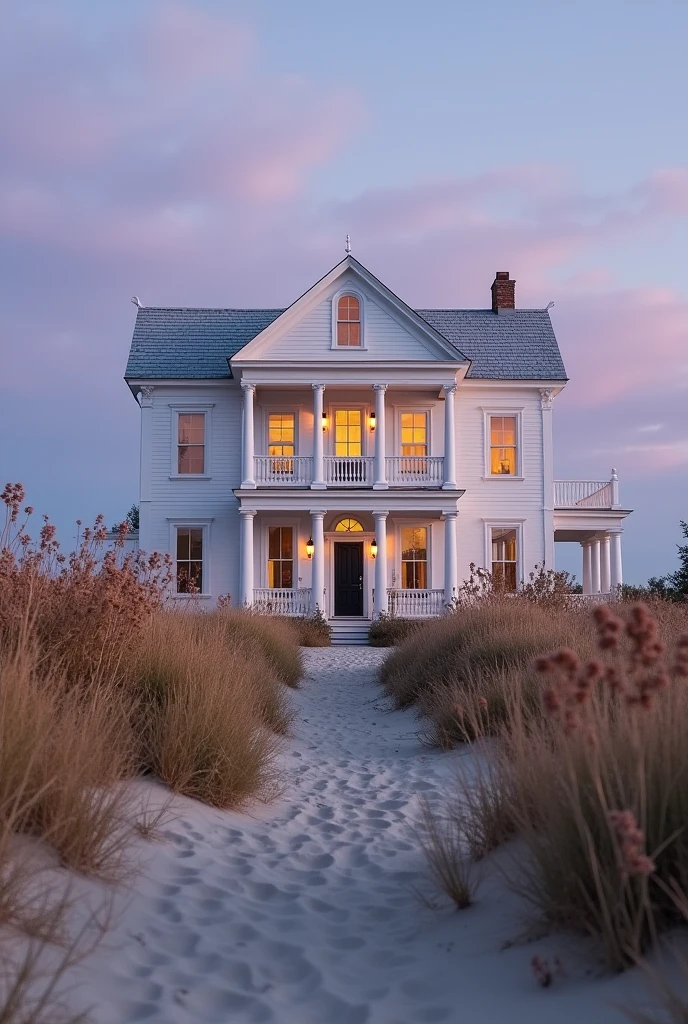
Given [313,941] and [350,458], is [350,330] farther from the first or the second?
[313,941]

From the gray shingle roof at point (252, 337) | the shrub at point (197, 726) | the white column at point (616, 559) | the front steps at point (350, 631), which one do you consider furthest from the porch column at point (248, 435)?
the shrub at point (197, 726)

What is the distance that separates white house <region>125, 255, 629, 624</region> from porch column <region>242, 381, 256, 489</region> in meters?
0.04

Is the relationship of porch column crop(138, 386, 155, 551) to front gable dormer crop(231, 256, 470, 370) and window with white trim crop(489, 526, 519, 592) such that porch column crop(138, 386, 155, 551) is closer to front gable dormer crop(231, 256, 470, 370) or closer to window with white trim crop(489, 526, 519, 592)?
front gable dormer crop(231, 256, 470, 370)

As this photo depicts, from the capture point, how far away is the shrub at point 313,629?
2078 cm

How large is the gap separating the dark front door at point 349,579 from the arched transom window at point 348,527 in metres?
0.38

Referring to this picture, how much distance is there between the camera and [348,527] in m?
25.7

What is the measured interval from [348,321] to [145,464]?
671cm

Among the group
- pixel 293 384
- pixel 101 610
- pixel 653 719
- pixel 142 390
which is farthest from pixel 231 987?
pixel 142 390

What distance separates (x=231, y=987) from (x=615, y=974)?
1.37 metres

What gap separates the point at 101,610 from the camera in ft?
21.1

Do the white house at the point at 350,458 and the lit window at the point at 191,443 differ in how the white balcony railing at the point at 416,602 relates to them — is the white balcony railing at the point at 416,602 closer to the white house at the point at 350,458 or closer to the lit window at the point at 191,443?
the white house at the point at 350,458

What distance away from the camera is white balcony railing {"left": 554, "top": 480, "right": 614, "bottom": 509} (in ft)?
85.4

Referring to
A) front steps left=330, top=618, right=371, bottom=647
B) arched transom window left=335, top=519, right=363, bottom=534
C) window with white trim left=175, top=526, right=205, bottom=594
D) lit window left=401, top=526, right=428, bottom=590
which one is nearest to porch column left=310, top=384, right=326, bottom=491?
arched transom window left=335, top=519, right=363, bottom=534

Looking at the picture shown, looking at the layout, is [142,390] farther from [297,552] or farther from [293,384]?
[297,552]
